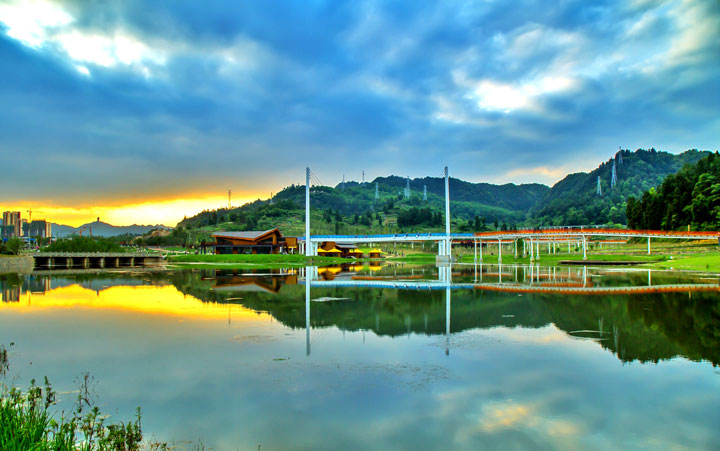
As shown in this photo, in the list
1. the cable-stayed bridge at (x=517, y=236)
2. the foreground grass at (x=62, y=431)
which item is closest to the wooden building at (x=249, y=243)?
the cable-stayed bridge at (x=517, y=236)

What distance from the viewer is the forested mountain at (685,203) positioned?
94438 mm

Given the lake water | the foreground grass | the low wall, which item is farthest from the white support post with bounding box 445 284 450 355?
the low wall

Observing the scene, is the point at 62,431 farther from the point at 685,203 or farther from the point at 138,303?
the point at 685,203

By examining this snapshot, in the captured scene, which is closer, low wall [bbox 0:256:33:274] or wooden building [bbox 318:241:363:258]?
low wall [bbox 0:256:33:274]

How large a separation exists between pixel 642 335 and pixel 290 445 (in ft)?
51.1

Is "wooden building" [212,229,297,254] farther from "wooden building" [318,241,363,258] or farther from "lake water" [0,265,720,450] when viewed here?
"lake water" [0,265,720,450]

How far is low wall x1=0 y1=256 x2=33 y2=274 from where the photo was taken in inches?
3063

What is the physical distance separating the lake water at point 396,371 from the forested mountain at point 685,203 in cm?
8554

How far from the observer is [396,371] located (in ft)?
42.4

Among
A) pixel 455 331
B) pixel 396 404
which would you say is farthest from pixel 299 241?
pixel 396 404

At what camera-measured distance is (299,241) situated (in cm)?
13238

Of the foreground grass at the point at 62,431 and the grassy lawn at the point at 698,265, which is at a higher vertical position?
the foreground grass at the point at 62,431

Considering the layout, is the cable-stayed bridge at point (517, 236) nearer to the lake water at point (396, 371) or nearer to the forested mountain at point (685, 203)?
the forested mountain at point (685, 203)

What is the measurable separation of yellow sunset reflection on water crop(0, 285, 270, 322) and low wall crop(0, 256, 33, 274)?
168ft
